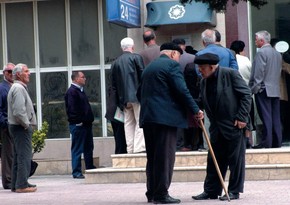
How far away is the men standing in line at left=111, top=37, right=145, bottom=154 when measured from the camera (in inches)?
652

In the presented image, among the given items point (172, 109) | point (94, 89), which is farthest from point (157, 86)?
point (94, 89)

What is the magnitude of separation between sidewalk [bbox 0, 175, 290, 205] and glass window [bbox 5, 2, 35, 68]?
5.61m

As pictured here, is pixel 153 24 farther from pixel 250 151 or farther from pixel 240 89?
pixel 240 89

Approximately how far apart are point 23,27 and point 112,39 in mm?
2034

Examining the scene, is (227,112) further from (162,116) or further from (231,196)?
(231,196)

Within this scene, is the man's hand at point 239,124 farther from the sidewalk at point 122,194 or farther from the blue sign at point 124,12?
the blue sign at point 124,12

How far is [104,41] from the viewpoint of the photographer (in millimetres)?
20922

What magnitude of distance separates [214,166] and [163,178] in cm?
74

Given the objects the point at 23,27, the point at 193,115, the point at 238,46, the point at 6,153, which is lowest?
the point at 6,153

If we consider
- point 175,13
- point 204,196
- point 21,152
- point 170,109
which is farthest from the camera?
point 175,13

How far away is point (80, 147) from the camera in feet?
59.9

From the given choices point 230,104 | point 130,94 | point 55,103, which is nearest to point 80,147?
point 130,94

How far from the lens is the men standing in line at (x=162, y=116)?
12.2 metres

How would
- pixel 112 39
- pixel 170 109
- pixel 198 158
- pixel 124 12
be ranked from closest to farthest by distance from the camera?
pixel 170 109
pixel 198 158
pixel 124 12
pixel 112 39
